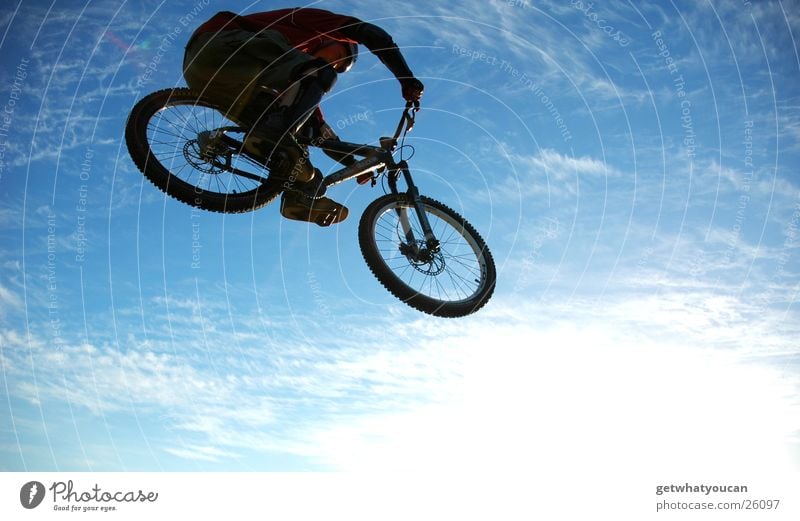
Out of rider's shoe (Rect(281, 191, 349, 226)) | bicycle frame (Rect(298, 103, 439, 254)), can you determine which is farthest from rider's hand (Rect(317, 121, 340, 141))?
rider's shoe (Rect(281, 191, 349, 226))

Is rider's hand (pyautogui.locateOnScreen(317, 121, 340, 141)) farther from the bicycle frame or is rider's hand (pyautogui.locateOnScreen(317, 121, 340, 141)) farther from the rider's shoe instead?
the rider's shoe

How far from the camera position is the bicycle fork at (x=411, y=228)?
36.2ft

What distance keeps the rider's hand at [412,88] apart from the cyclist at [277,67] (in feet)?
1.60

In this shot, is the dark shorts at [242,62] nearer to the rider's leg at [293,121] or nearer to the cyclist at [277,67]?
the cyclist at [277,67]

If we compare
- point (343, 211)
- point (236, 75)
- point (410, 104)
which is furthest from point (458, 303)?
point (236, 75)

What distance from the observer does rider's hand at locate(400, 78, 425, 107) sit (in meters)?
10.7

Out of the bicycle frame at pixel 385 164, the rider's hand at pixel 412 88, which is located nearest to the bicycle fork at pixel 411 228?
the bicycle frame at pixel 385 164

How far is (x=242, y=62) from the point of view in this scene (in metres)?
10.1

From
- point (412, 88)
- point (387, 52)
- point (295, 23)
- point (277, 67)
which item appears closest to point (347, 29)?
point (387, 52)

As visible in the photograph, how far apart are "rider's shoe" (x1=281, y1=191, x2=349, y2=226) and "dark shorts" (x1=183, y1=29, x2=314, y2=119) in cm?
153

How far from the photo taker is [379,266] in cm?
1083

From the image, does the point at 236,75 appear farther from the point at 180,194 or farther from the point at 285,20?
the point at 180,194

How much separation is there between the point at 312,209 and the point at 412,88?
251 cm

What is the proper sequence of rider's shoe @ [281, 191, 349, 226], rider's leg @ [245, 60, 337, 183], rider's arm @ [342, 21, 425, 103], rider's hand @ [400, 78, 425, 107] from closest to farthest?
rider's leg @ [245, 60, 337, 183]
rider's arm @ [342, 21, 425, 103]
rider's shoe @ [281, 191, 349, 226]
rider's hand @ [400, 78, 425, 107]
